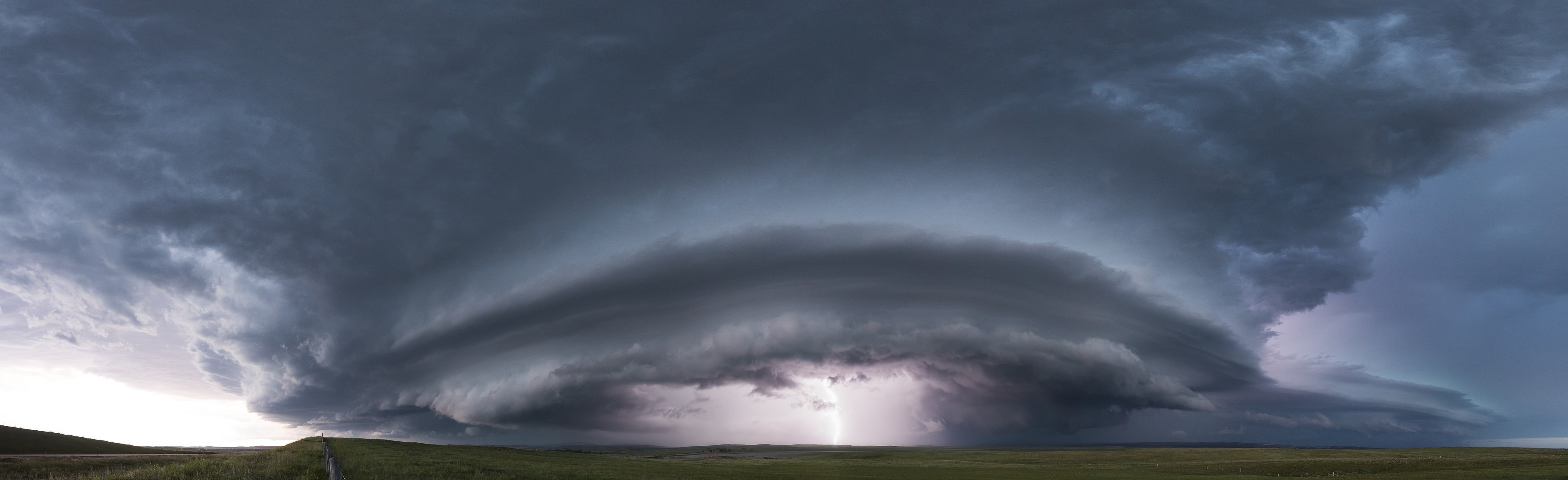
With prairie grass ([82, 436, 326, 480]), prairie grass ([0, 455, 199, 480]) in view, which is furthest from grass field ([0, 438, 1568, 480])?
prairie grass ([0, 455, 199, 480])

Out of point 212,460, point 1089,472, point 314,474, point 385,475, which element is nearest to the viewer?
point 314,474

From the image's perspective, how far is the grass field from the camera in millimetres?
57656

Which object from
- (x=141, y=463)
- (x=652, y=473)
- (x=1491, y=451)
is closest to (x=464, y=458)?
(x=652, y=473)

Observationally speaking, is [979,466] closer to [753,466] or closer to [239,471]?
[753,466]

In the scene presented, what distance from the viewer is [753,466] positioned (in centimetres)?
12056

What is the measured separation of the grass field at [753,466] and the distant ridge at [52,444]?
65387 millimetres

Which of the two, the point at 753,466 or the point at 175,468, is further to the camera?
the point at 753,466

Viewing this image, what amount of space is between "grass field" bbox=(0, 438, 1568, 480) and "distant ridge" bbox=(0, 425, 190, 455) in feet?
215

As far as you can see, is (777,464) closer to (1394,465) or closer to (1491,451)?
(1394,465)

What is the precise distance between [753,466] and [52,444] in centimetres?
16742

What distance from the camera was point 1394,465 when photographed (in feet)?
351

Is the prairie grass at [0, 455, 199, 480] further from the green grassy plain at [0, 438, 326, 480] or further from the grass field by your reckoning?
the grass field

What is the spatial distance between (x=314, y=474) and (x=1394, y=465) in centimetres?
13705

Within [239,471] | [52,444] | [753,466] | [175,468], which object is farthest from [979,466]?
[52,444]
